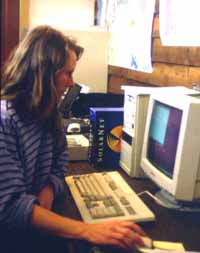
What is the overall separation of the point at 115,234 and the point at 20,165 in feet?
1.16

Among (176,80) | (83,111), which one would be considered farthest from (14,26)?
(176,80)

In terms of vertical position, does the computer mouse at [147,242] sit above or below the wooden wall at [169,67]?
below

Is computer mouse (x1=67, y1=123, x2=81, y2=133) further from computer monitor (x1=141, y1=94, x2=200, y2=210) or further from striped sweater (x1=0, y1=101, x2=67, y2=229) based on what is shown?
striped sweater (x1=0, y1=101, x2=67, y2=229)

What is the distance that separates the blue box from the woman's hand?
751mm

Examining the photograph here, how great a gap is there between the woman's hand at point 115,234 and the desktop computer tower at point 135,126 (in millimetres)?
619

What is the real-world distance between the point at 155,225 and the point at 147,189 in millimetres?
346

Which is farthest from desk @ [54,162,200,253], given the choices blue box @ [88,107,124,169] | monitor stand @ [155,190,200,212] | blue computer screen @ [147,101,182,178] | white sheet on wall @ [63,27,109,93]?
white sheet on wall @ [63,27,109,93]

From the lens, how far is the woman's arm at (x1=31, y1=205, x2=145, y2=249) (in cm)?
118

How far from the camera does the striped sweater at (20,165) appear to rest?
124 centimetres

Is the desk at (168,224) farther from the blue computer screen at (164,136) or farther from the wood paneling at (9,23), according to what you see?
the wood paneling at (9,23)

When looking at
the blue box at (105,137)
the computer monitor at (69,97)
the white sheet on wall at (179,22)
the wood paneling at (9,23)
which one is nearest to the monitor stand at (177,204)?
the blue box at (105,137)

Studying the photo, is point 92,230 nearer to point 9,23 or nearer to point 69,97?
point 69,97

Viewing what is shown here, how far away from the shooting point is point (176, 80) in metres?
2.18

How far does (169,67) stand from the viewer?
2.25 metres
